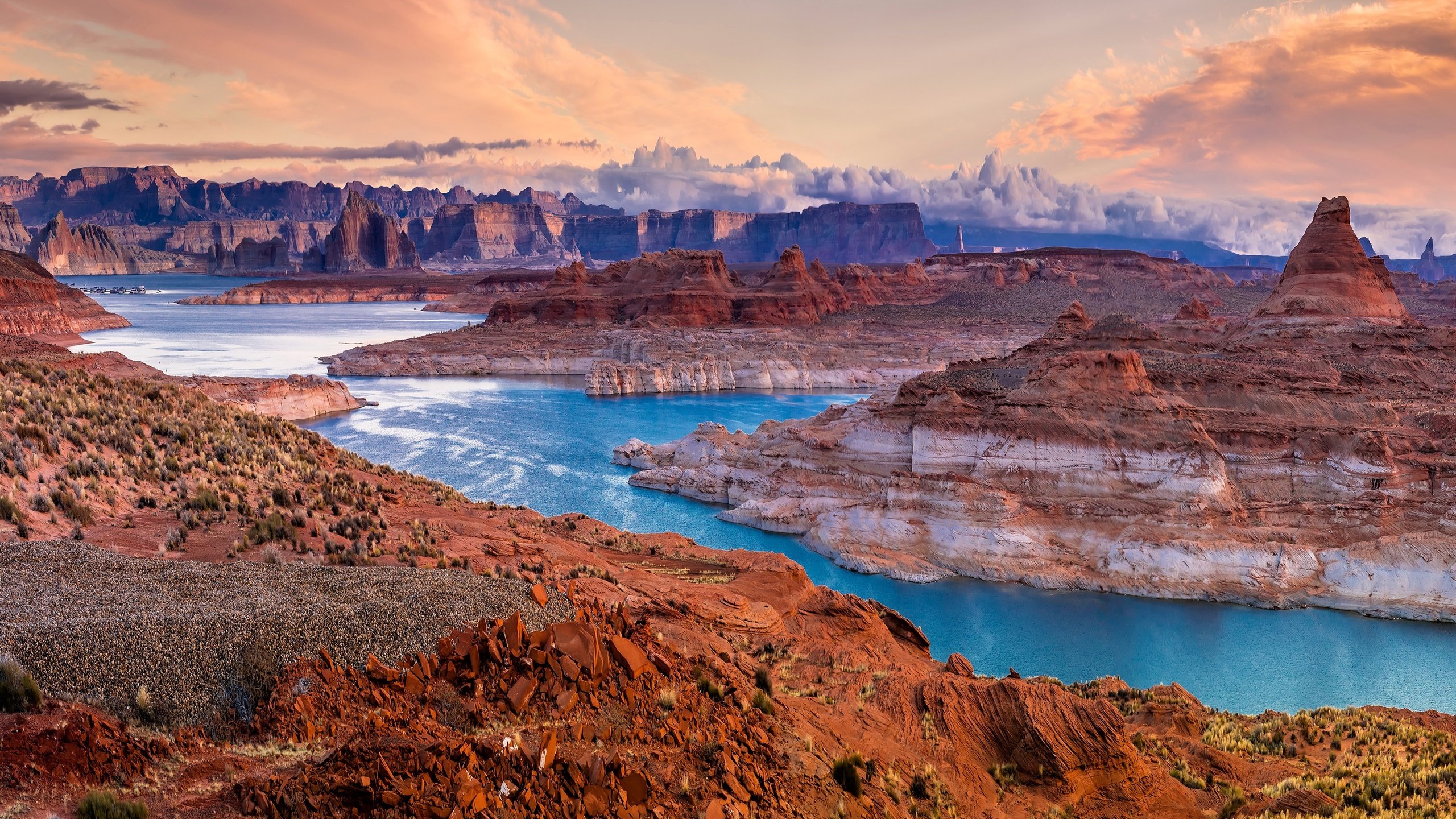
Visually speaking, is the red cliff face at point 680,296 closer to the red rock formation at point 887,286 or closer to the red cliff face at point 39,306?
the red rock formation at point 887,286

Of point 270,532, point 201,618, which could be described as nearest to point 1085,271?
point 270,532

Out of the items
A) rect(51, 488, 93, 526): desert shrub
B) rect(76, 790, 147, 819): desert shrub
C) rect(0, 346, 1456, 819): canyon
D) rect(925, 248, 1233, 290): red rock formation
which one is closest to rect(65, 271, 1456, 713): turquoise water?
rect(0, 346, 1456, 819): canyon

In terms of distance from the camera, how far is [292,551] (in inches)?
618

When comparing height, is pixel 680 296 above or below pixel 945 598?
above

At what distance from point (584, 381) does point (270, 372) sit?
29260 millimetres

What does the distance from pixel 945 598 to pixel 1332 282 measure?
176 ft

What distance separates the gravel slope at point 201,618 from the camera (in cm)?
852

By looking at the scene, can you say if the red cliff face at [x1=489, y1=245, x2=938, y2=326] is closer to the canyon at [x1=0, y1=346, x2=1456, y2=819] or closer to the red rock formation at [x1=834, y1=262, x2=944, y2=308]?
the red rock formation at [x1=834, y1=262, x2=944, y2=308]

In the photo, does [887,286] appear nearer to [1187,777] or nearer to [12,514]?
[1187,777]

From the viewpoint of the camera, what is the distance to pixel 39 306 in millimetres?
97188

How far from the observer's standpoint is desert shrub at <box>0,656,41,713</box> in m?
7.82

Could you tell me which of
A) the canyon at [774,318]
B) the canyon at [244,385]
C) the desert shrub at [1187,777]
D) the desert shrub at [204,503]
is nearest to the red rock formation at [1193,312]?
the canyon at [774,318]

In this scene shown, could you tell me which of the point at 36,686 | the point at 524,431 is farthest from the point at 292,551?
the point at 524,431

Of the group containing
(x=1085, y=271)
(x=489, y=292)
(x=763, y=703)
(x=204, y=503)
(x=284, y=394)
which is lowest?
(x=284, y=394)
